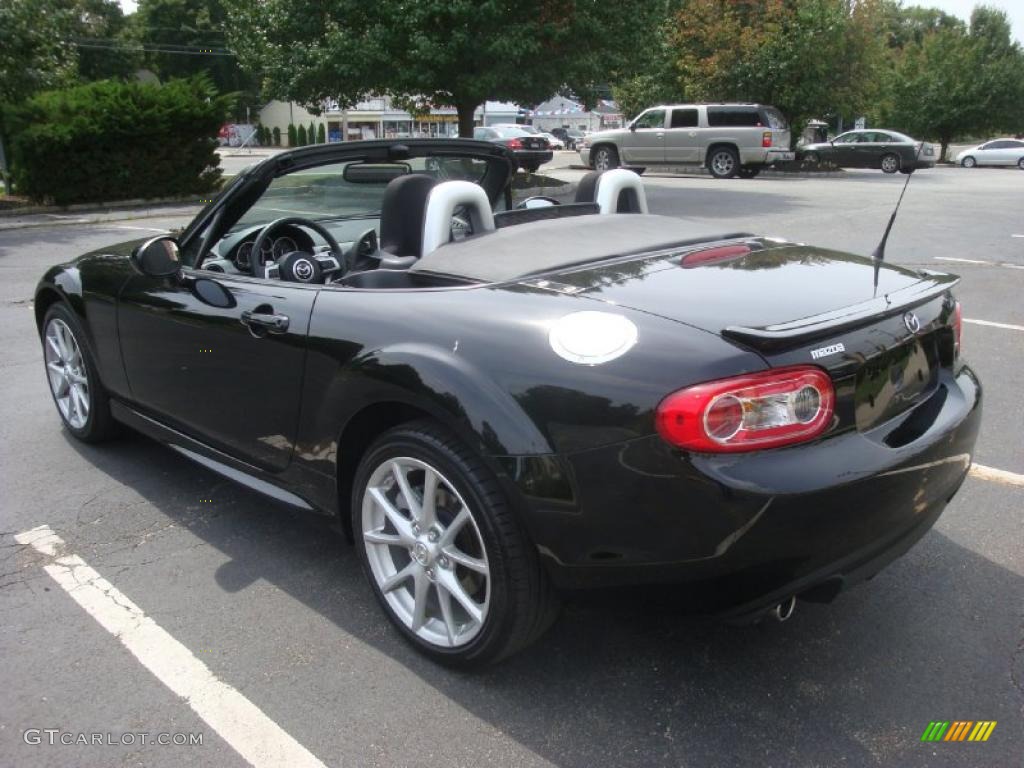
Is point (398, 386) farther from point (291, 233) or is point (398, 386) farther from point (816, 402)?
point (291, 233)

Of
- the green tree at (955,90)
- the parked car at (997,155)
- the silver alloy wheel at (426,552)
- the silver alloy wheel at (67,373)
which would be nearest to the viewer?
the silver alloy wheel at (426,552)

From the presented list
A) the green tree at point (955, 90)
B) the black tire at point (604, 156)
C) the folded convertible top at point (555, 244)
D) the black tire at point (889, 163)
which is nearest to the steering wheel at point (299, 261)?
the folded convertible top at point (555, 244)

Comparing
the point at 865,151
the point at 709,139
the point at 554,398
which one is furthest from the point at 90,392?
the point at 865,151

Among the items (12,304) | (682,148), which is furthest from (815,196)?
(12,304)

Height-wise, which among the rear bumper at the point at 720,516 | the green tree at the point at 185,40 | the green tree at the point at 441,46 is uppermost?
the green tree at the point at 185,40

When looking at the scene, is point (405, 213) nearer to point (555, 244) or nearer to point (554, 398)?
point (555, 244)

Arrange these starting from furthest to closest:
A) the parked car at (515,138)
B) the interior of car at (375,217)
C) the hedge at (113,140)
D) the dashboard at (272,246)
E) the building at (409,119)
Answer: the building at (409,119)
the parked car at (515,138)
the hedge at (113,140)
the dashboard at (272,246)
the interior of car at (375,217)

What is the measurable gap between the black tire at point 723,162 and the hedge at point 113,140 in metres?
13.4

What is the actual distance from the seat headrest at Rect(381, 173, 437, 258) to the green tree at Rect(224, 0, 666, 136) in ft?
41.5

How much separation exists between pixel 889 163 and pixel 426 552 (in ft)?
99.6

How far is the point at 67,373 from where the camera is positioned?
4.45m

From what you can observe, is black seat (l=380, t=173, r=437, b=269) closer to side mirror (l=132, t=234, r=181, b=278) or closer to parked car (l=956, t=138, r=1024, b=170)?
side mirror (l=132, t=234, r=181, b=278)

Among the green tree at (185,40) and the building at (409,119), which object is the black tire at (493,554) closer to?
the building at (409,119)

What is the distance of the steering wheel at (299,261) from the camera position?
134 inches
